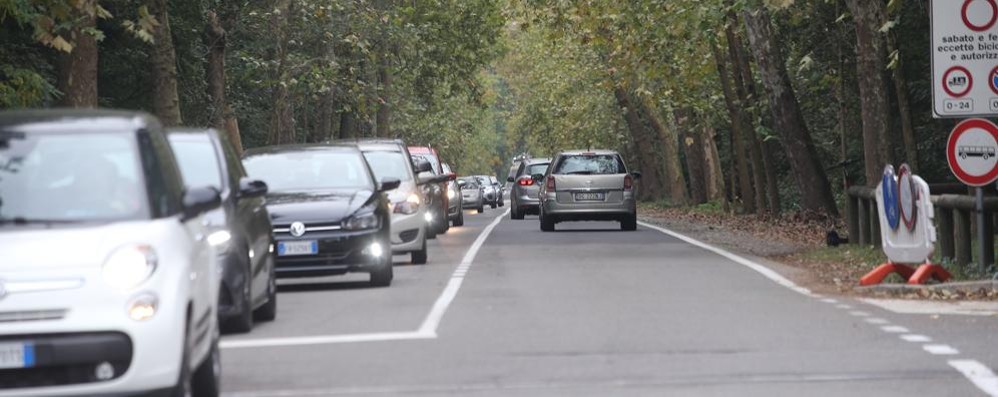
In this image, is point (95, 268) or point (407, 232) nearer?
point (95, 268)

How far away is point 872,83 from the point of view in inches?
1051

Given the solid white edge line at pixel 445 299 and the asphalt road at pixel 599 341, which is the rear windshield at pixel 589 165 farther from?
the asphalt road at pixel 599 341

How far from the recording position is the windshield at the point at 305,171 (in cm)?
1966

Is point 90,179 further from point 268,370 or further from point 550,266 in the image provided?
point 550,266

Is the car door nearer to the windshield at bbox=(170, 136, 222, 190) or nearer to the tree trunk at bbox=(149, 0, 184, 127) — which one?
the windshield at bbox=(170, 136, 222, 190)

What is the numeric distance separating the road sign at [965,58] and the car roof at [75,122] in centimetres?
1114

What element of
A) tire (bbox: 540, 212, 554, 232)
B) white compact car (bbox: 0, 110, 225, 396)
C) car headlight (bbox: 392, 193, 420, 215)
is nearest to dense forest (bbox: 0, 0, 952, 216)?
tire (bbox: 540, 212, 554, 232)

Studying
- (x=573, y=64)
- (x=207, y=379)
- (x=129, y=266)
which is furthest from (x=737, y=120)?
(x=129, y=266)

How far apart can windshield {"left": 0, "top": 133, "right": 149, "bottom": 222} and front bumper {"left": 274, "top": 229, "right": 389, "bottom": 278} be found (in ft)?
30.4

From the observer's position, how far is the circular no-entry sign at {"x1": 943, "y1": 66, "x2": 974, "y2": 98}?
61.9 feet

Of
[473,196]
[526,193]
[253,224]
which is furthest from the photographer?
[473,196]

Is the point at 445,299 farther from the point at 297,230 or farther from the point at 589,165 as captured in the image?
the point at 589,165

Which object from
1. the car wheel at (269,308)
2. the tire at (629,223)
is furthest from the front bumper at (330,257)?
the tire at (629,223)

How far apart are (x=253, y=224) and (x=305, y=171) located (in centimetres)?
547
